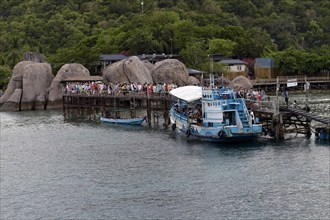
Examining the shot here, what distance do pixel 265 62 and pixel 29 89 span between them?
170ft

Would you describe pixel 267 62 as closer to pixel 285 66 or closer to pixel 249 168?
pixel 285 66

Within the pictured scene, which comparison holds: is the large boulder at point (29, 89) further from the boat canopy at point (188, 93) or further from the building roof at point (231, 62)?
the boat canopy at point (188, 93)

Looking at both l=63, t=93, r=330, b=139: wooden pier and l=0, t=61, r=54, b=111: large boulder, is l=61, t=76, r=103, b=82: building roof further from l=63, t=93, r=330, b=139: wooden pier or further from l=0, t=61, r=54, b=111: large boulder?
l=63, t=93, r=330, b=139: wooden pier

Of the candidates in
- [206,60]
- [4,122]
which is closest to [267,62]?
[206,60]

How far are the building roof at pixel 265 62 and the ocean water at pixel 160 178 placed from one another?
6799cm

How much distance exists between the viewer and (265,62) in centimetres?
13875

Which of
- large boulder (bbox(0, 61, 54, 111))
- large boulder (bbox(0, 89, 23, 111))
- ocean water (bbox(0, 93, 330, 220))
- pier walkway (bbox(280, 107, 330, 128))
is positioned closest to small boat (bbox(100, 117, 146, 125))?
ocean water (bbox(0, 93, 330, 220))

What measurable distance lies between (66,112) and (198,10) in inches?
4116

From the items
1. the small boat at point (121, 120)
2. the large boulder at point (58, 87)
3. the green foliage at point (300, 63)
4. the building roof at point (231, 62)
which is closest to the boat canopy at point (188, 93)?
the small boat at point (121, 120)

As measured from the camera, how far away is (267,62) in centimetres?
13838

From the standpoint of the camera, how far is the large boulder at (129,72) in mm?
103938

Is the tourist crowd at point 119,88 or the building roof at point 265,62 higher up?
the building roof at point 265,62

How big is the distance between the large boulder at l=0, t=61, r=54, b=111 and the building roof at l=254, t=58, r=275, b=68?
46139 millimetres

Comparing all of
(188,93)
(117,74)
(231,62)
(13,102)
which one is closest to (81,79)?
(117,74)
